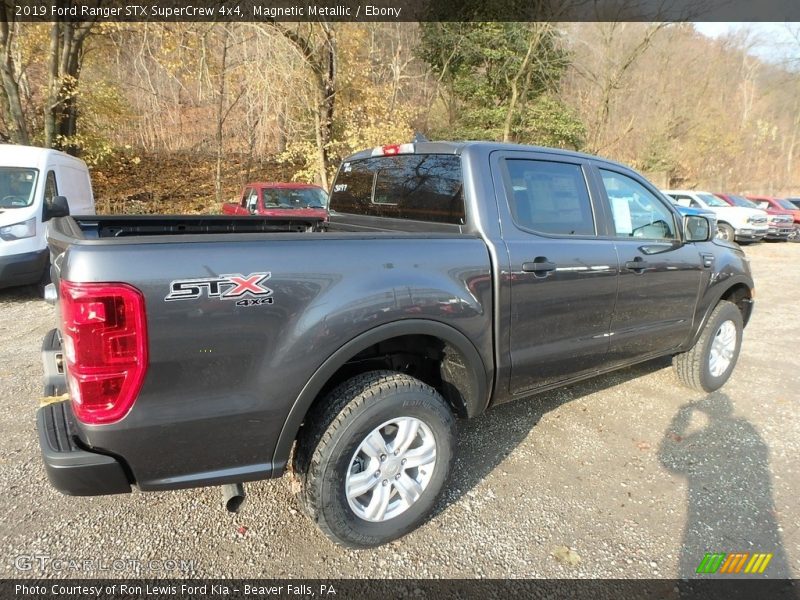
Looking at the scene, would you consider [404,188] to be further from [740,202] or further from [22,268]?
[740,202]

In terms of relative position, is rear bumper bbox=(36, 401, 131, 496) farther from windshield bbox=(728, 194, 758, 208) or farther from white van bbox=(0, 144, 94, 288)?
windshield bbox=(728, 194, 758, 208)

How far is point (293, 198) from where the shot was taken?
1045cm

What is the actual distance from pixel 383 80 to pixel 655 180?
2022 cm

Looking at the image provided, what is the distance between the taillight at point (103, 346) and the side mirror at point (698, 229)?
3.71 m

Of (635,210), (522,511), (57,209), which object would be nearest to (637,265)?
(635,210)

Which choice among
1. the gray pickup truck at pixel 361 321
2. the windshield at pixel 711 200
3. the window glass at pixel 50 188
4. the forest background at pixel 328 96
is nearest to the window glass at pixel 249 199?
the forest background at pixel 328 96

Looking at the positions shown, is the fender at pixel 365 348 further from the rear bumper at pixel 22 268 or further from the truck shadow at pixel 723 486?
the rear bumper at pixel 22 268

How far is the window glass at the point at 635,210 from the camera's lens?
326 centimetres

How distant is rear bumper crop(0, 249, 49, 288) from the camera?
5941 millimetres

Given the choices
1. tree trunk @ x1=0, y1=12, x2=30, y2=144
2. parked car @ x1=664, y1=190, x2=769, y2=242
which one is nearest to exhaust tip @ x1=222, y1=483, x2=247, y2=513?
tree trunk @ x1=0, y1=12, x2=30, y2=144

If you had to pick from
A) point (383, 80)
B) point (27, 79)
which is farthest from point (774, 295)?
point (27, 79)

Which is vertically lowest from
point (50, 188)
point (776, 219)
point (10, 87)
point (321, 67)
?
point (776, 219)

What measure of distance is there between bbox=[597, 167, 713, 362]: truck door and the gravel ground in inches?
25.9

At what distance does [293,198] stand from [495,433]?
Result: 8382 mm
